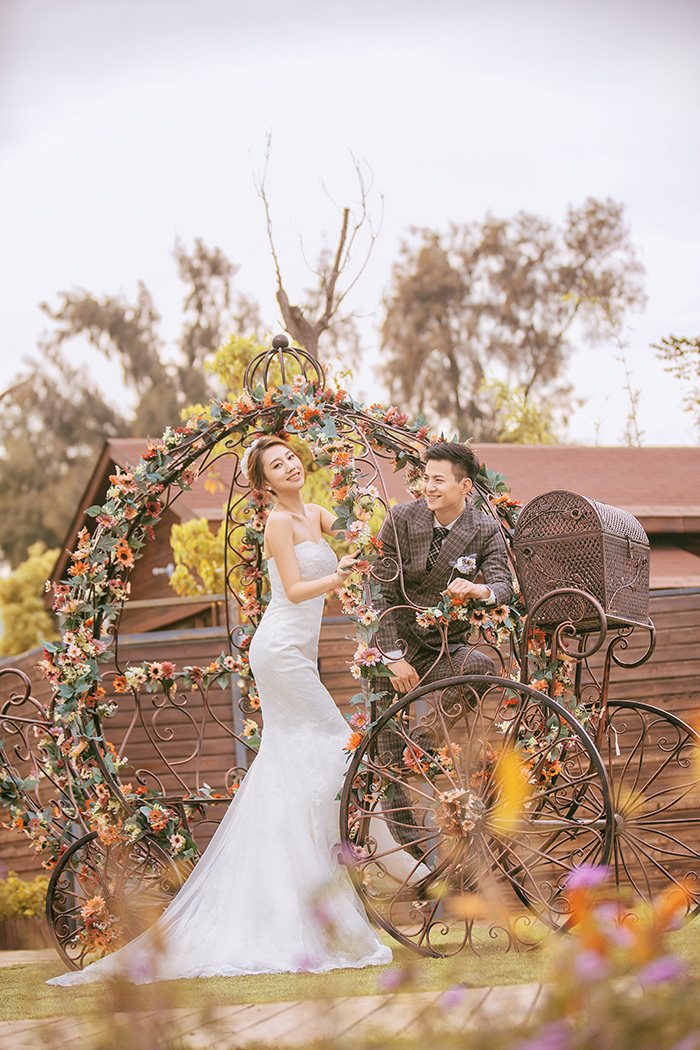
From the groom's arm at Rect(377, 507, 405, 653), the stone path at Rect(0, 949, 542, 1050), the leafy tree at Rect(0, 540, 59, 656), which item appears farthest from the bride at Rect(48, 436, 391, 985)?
the leafy tree at Rect(0, 540, 59, 656)

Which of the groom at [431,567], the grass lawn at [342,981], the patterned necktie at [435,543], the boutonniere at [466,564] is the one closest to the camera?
the grass lawn at [342,981]

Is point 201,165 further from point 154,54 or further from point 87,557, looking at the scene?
point 87,557

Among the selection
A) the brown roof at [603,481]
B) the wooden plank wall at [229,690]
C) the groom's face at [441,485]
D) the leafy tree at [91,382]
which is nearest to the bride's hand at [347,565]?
the groom's face at [441,485]

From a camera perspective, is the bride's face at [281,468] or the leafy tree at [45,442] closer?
the bride's face at [281,468]

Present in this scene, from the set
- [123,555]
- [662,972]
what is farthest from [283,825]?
[662,972]

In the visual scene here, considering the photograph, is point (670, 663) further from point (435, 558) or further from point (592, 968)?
point (592, 968)

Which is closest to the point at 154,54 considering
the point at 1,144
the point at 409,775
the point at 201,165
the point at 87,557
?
the point at 1,144

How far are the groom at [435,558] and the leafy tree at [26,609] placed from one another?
13.1 meters

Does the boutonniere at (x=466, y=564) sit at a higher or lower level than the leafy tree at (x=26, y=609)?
higher

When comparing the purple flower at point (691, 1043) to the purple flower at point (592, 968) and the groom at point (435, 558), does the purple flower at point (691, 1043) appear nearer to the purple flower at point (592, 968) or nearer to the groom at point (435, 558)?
the purple flower at point (592, 968)

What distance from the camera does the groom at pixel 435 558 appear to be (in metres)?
4.13

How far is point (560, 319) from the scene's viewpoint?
21.3 m

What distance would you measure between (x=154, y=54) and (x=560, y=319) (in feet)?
37.5

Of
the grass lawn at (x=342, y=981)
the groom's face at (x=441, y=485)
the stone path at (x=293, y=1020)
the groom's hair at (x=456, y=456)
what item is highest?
the groom's hair at (x=456, y=456)
